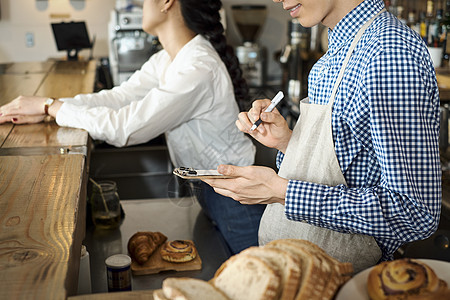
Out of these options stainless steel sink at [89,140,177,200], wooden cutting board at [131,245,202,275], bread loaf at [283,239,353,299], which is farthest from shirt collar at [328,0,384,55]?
stainless steel sink at [89,140,177,200]

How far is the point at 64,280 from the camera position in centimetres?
86

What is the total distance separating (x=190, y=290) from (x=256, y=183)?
424 millimetres

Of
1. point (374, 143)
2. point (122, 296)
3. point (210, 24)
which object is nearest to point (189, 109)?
point (210, 24)

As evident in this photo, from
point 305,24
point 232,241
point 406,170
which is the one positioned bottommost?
point 232,241

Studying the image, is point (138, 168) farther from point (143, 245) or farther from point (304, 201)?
point (304, 201)

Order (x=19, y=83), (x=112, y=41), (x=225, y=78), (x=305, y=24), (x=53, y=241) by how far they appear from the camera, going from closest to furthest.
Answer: (x=53, y=241) → (x=305, y=24) → (x=225, y=78) → (x=19, y=83) → (x=112, y=41)

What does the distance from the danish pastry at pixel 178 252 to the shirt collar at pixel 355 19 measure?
0.78m

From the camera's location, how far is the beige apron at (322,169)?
1.18 meters

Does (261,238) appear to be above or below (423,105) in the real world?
below

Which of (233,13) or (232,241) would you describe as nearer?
(232,241)

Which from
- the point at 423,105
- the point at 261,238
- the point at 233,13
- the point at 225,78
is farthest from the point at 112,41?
the point at 423,105

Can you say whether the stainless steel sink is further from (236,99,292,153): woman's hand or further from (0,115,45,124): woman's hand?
(236,99,292,153): woman's hand

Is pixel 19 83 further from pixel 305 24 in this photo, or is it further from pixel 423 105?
pixel 423 105

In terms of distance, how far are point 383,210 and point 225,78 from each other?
1144 mm
